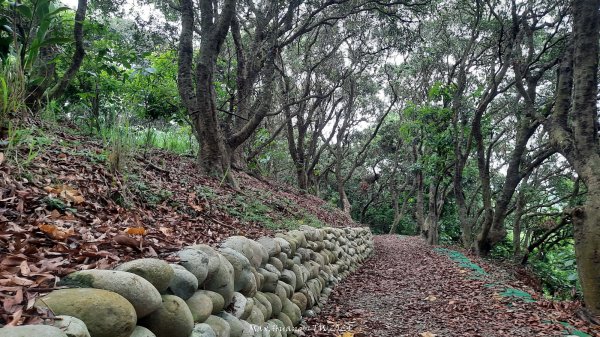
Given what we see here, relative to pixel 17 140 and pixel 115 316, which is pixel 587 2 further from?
pixel 17 140

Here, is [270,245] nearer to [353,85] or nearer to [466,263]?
[466,263]

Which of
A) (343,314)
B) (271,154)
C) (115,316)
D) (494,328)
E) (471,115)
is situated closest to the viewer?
(115,316)

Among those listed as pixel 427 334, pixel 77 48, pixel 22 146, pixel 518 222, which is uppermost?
pixel 77 48

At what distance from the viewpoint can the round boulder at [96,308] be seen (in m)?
1.39

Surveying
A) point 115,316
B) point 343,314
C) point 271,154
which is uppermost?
point 271,154

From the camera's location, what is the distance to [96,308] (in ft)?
4.72

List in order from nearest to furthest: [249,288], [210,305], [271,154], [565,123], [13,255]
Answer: [13,255]
[210,305]
[249,288]
[565,123]
[271,154]

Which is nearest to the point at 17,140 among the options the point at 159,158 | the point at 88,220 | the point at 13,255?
the point at 88,220

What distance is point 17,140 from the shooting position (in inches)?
123

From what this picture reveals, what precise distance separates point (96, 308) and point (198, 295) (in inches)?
33.0

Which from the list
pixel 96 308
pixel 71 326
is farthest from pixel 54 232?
pixel 71 326

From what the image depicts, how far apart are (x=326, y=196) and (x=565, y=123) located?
16.4m

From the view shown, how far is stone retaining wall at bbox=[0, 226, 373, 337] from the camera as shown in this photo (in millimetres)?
1430

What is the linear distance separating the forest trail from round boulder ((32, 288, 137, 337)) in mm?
2525
